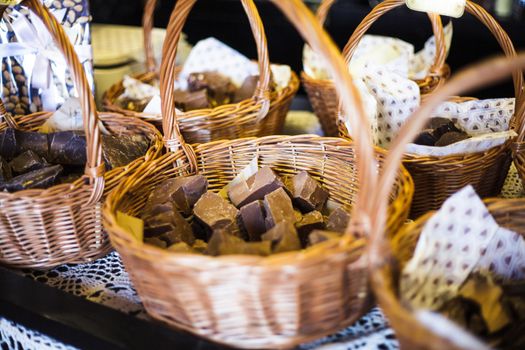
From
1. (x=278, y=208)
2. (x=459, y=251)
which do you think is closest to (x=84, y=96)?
(x=278, y=208)

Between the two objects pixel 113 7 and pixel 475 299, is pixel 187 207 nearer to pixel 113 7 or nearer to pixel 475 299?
pixel 475 299

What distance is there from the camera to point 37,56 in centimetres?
159

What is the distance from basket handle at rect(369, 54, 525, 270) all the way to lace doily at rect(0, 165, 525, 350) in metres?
0.22

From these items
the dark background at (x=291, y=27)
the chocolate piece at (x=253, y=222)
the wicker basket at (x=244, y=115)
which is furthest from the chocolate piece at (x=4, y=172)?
the dark background at (x=291, y=27)

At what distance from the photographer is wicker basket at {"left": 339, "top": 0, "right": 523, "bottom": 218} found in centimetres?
124

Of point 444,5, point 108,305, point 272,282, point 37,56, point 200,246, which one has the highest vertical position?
point 444,5

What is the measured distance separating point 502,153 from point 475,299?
0.49m

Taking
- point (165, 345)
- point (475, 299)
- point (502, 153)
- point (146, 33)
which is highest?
point (146, 33)

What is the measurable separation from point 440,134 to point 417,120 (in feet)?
2.27

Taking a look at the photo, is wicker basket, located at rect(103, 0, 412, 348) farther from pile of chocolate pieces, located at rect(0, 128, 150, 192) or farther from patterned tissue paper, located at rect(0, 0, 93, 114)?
patterned tissue paper, located at rect(0, 0, 93, 114)

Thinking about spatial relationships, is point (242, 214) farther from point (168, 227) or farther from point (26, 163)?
point (26, 163)

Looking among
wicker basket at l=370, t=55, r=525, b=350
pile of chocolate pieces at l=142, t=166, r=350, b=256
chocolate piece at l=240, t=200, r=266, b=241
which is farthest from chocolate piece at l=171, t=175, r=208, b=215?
wicker basket at l=370, t=55, r=525, b=350

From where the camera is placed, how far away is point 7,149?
1.37 meters

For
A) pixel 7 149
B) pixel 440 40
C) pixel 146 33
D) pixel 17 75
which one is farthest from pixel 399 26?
pixel 7 149
